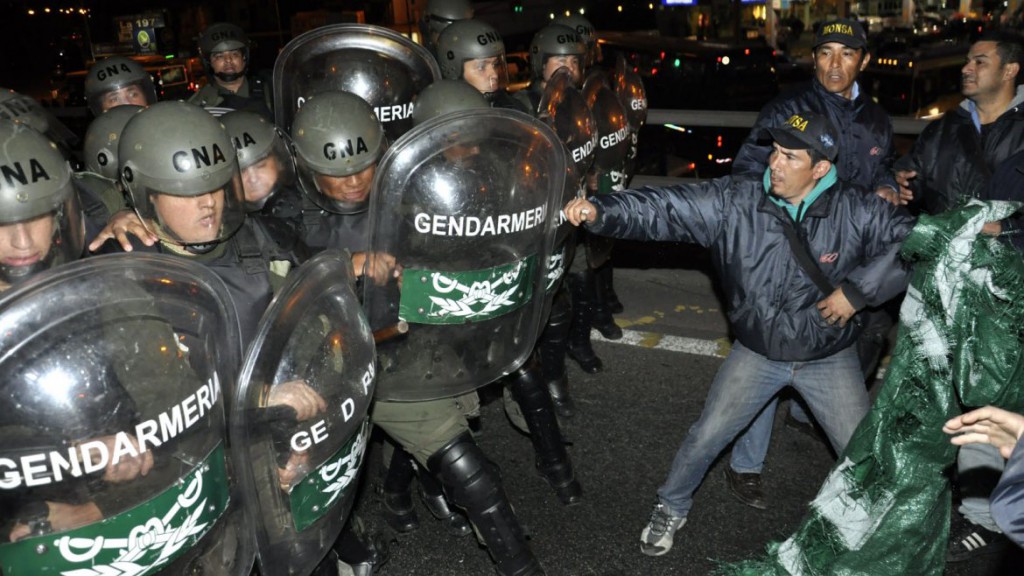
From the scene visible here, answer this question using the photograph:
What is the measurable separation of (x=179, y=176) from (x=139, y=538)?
4.67ft

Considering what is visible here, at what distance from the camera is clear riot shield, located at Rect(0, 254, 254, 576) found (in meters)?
1.78

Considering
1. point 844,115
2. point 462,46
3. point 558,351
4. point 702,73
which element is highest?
point 462,46

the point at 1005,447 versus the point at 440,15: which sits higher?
the point at 440,15

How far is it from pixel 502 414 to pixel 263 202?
1.92 meters

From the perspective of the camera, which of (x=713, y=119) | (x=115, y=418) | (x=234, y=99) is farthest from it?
(x=713, y=119)

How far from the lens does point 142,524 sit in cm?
196

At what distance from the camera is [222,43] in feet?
19.3

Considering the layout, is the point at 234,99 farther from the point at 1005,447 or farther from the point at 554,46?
the point at 1005,447

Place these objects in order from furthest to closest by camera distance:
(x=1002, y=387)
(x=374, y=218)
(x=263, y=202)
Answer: (x=263, y=202) < (x=374, y=218) < (x=1002, y=387)

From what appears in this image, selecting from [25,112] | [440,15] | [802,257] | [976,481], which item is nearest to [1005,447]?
[802,257]

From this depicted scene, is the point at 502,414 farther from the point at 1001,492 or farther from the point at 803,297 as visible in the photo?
the point at 1001,492

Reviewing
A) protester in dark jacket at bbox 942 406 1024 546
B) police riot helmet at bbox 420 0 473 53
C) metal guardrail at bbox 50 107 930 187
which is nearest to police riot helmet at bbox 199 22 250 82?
police riot helmet at bbox 420 0 473 53

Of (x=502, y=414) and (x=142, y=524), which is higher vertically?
(x=142, y=524)

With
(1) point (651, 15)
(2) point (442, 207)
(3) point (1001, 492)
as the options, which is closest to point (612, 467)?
(2) point (442, 207)
